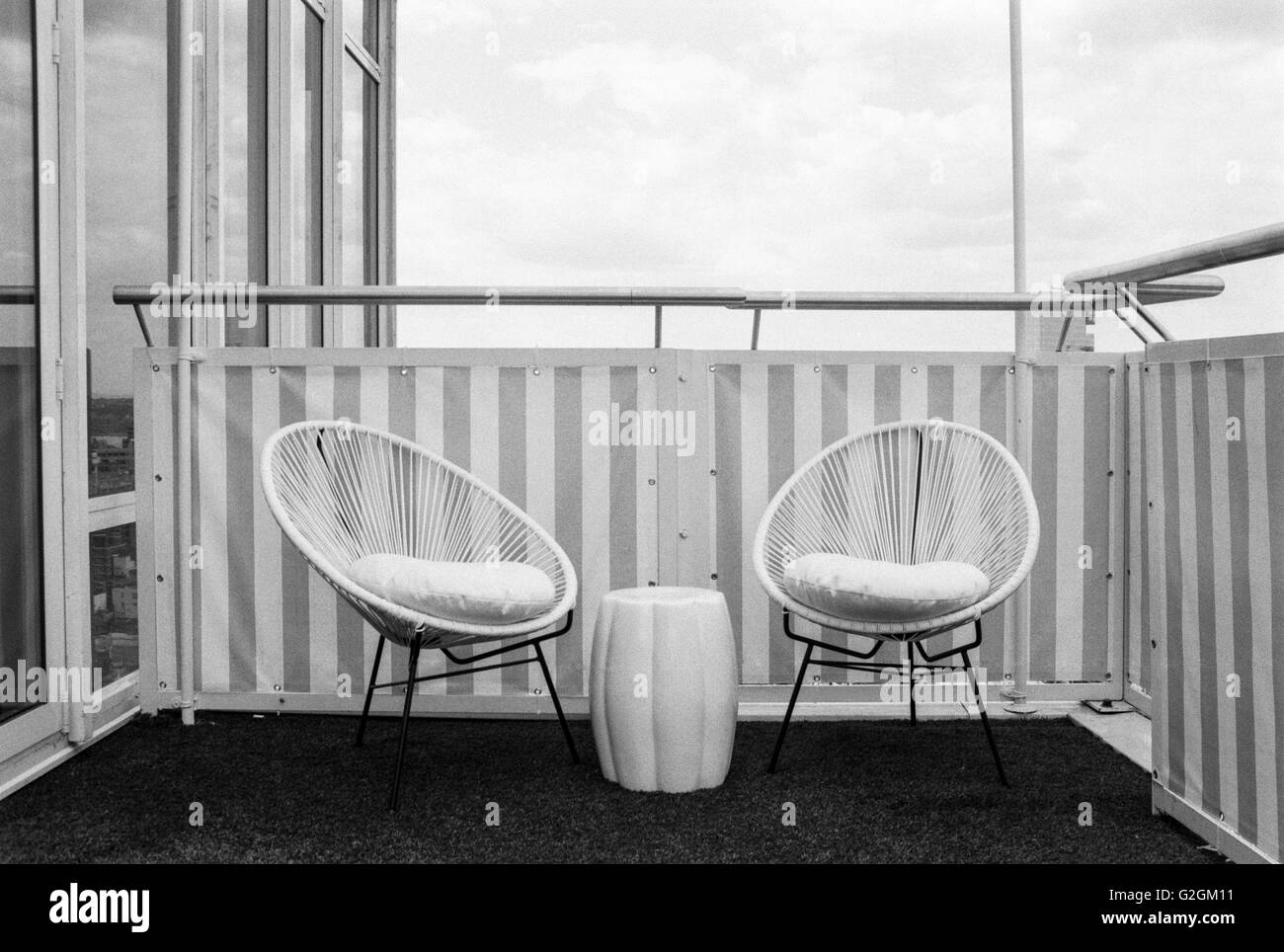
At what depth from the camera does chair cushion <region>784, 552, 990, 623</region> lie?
2189 millimetres

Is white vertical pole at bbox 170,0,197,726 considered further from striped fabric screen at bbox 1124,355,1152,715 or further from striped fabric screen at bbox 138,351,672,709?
striped fabric screen at bbox 1124,355,1152,715

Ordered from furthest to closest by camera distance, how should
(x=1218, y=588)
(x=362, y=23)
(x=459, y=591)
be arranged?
(x=362, y=23), (x=459, y=591), (x=1218, y=588)

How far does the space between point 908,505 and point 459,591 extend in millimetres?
1253

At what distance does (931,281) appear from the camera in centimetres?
303

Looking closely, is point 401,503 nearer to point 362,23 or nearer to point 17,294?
point 17,294

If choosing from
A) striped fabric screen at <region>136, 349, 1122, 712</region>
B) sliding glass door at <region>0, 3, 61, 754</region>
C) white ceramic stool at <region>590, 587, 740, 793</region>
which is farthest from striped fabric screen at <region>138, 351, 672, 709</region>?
white ceramic stool at <region>590, 587, 740, 793</region>

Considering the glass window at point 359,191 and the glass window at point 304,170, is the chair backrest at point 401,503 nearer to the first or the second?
the glass window at point 304,170

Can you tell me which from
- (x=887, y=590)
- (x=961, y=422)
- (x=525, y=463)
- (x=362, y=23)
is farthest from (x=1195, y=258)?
(x=362, y=23)

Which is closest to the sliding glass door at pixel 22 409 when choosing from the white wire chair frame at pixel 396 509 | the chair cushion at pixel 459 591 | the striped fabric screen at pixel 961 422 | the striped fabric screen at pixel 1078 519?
the white wire chair frame at pixel 396 509

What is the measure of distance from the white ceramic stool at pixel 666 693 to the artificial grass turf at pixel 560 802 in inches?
2.3

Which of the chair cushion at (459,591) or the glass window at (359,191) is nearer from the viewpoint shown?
the chair cushion at (459,591)

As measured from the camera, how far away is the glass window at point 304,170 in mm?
4680

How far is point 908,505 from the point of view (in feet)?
9.19
